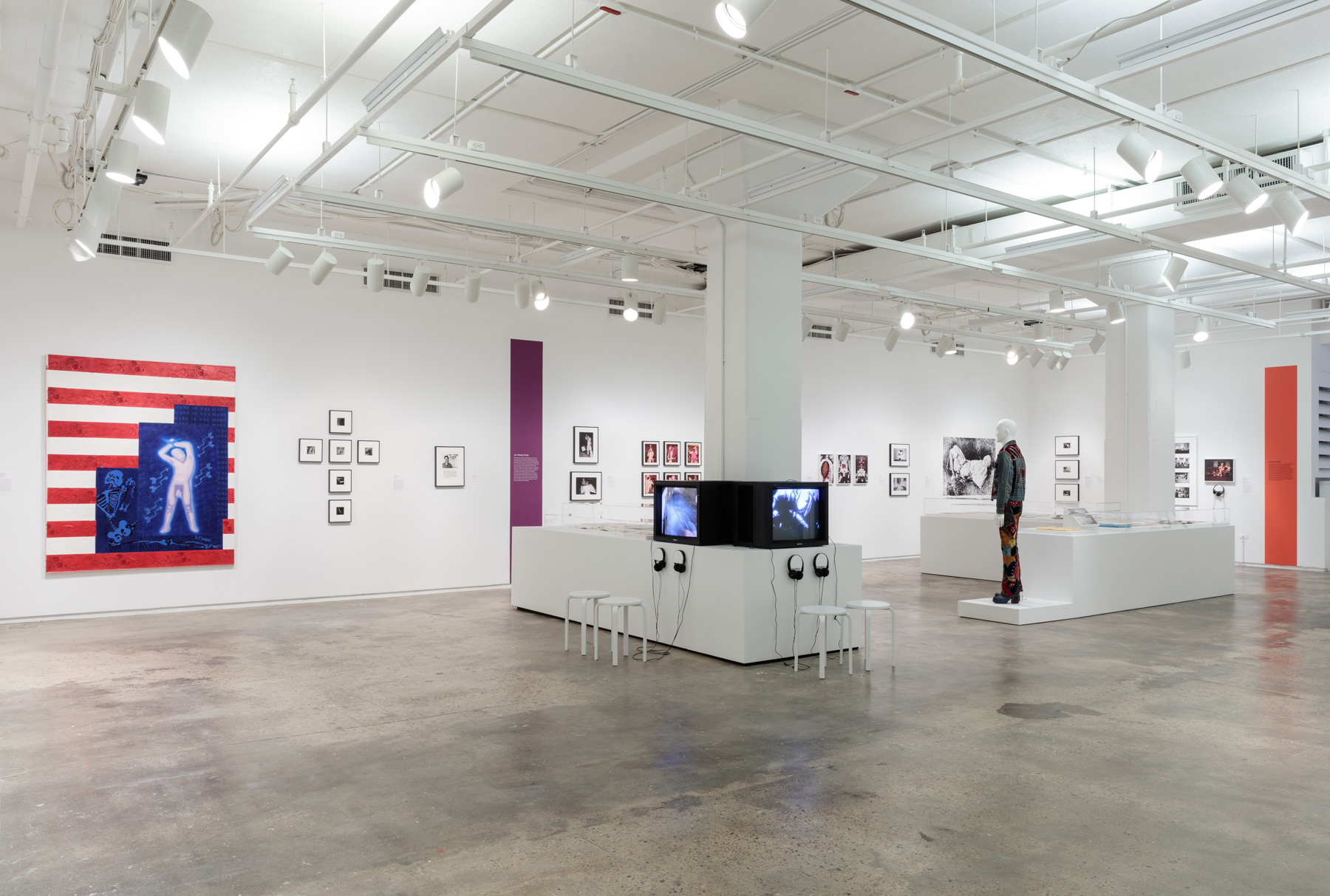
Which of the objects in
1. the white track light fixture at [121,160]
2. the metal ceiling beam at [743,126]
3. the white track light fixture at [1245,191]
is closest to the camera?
the metal ceiling beam at [743,126]

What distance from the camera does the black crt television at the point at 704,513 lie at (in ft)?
25.2

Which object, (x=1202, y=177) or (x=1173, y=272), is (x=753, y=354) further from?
(x=1173, y=272)

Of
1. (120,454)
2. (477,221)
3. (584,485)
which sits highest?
(477,221)

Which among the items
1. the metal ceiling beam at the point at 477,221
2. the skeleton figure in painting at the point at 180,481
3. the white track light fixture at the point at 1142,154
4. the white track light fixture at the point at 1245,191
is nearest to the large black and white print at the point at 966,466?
the metal ceiling beam at the point at 477,221

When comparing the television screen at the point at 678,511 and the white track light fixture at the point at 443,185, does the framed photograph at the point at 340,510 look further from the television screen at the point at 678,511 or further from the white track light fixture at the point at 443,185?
the white track light fixture at the point at 443,185

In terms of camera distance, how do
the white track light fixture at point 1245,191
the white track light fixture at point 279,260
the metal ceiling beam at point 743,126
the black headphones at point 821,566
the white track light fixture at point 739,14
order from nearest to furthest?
the white track light fixture at point 739,14, the metal ceiling beam at point 743,126, the white track light fixture at point 1245,191, the black headphones at point 821,566, the white track light fixture at point 279,260

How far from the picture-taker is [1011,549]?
9.60 meters

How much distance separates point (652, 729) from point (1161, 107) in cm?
495

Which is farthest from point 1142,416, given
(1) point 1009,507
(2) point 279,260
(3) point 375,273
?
(2) point 279,260

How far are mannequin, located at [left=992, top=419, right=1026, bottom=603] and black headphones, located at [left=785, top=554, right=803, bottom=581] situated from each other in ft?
9.76

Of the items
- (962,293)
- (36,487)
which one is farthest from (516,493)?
(962,293)

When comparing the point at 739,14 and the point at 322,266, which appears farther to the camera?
the point at 322,266

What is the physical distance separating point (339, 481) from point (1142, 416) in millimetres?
10294

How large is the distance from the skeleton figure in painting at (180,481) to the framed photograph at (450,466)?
2774 mm
